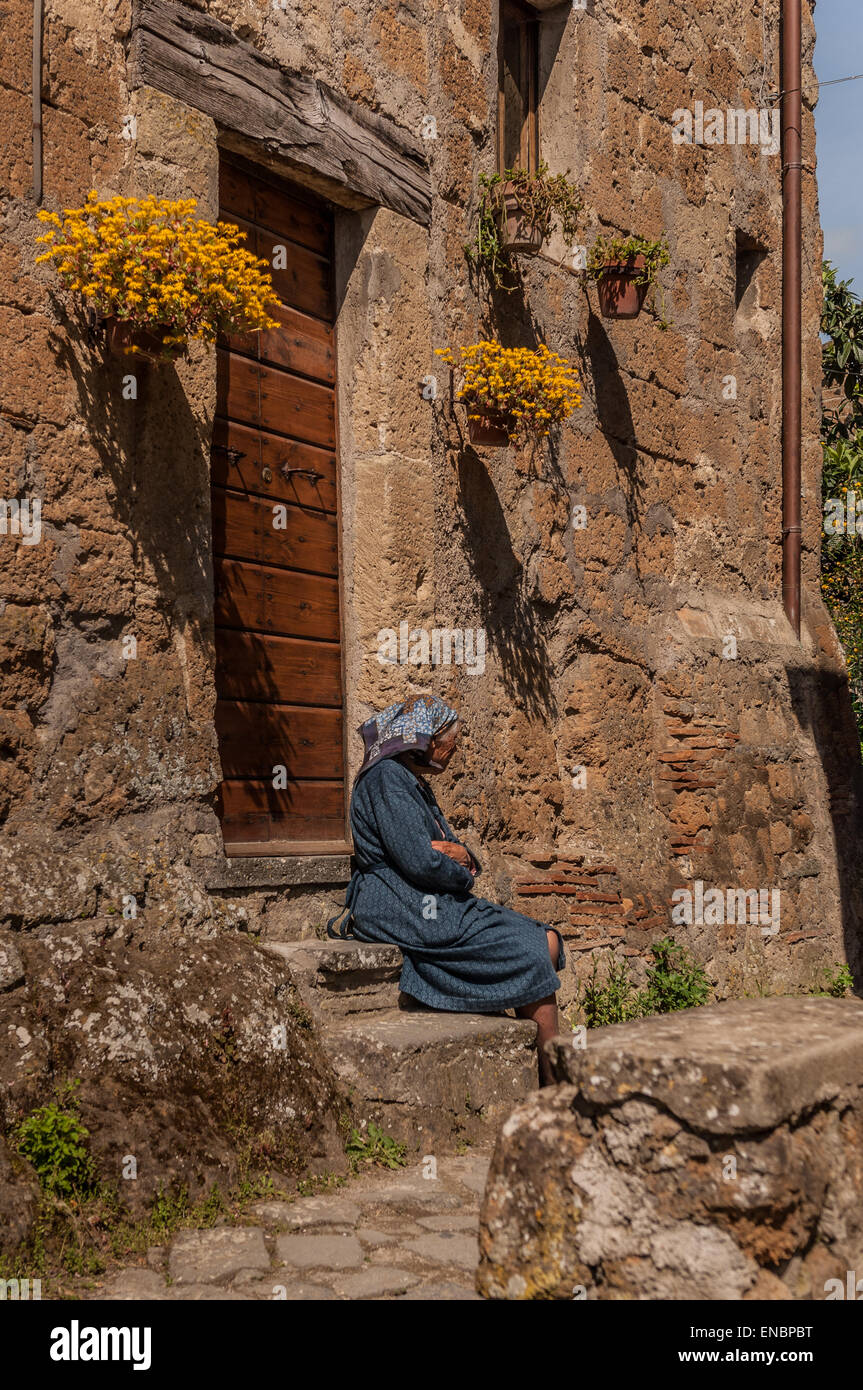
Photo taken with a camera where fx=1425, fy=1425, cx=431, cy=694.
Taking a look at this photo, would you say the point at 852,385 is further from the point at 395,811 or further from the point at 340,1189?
the point at 340,1189

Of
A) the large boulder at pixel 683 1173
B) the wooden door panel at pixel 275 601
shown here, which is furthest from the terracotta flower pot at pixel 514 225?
the large boulder at pixel 683 1173

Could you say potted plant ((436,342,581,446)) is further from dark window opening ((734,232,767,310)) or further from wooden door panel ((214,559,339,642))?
dark window opening ((734,232,767,310))

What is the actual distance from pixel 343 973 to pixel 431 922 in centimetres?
33

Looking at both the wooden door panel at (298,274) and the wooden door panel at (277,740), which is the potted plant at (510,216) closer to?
the wooden door panel at (298,274)

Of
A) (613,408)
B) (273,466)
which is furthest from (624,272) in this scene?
(273,466)

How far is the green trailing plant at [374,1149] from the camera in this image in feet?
13.0

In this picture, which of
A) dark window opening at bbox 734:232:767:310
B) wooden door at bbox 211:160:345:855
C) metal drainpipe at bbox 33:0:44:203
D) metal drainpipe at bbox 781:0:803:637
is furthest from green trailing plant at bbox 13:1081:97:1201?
dark window opening at bbox 734:232:767:310

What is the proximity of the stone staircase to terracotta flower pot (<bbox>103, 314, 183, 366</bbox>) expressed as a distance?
5.84ft

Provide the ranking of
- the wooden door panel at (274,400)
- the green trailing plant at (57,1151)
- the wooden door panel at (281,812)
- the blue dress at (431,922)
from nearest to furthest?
the green trailing plant at (57,1151) → the blue dress at (431,922) → the wooden door panel at (281,812) → the wooden door panel at (274,400)

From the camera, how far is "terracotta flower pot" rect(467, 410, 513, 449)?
18.3ft

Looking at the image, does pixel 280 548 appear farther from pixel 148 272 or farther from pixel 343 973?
pixel 343 973

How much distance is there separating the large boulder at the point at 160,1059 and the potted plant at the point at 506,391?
7.93 ft

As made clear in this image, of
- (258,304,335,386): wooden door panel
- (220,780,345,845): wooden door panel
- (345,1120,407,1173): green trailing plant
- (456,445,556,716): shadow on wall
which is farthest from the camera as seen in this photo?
(456,445,556,716): shadow on wall

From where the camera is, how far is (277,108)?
486 cm
